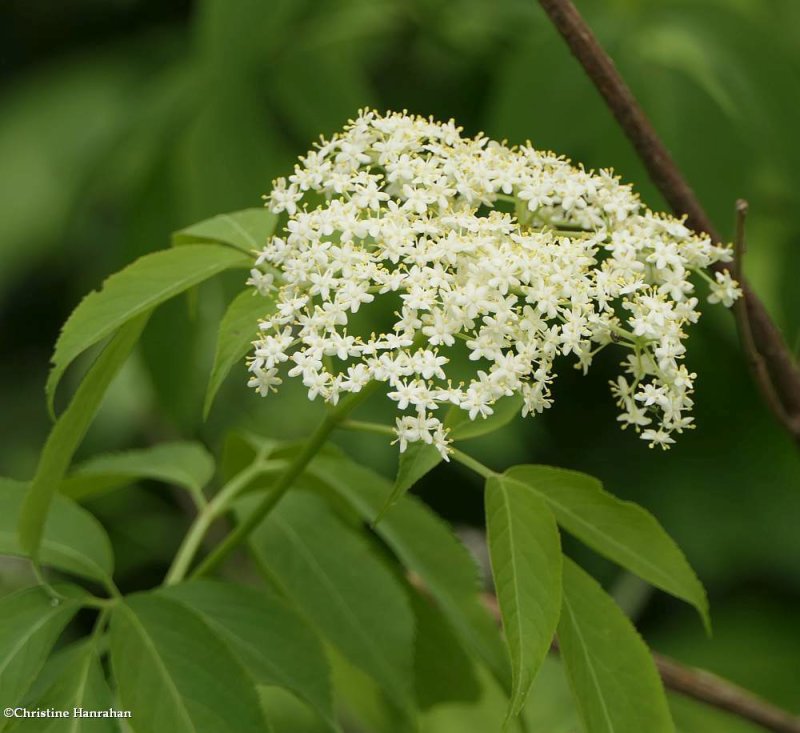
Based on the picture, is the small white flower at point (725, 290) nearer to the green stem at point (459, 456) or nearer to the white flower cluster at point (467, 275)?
the white flower cluster at point (467, 275)

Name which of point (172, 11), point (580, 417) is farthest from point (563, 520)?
point (172, 11)

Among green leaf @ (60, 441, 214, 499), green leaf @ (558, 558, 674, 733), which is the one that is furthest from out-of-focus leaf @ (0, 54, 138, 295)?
green leaf @ (558, 558, 674, 733)

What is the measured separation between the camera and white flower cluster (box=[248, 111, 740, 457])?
129 centimetres

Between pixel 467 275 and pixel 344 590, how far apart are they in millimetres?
600

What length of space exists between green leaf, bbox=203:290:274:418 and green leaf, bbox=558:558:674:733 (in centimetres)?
46

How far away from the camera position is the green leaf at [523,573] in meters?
1.15

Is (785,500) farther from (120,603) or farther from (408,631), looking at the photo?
(120,603)

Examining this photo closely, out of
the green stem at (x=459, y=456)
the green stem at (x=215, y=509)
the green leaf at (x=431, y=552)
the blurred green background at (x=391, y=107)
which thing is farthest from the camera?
Result: the blurred green background at (x=391, y=107)

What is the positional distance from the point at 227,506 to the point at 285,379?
6.73 feet

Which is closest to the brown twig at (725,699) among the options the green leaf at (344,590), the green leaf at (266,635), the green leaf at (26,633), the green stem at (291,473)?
the green leaf at (344,590)

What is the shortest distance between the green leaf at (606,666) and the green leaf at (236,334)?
46 centimetres

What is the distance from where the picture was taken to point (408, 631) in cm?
169

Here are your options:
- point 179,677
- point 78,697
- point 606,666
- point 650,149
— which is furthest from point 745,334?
point 78,697

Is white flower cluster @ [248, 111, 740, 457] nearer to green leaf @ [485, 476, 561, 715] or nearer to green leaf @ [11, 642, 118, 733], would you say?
green leaf @ [485, 476, 561, 715]
